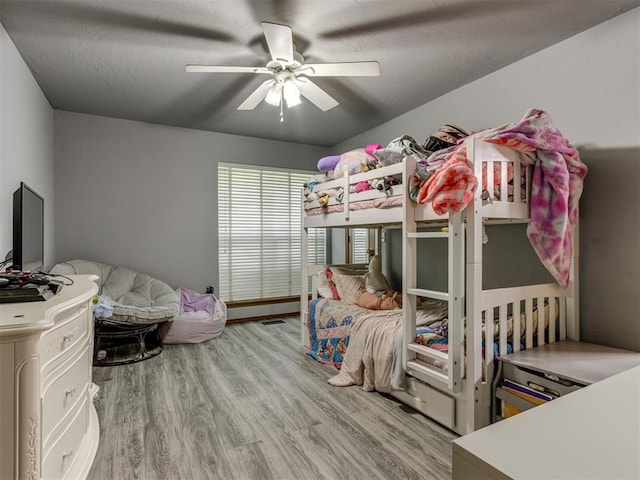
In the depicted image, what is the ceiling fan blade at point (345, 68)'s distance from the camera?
84.0 inches

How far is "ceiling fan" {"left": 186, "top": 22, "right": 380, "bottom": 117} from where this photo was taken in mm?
1973

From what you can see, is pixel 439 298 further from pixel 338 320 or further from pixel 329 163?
pixel 329 163

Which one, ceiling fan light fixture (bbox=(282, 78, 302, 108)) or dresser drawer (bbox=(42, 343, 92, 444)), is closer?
dresser drawer (bbox=(42, 343, 92, 444))

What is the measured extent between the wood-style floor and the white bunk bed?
21 cm

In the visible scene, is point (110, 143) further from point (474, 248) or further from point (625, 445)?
point (625, 445)

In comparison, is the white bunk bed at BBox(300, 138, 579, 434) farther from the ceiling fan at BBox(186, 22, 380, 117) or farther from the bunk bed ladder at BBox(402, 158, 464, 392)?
the ceiling fan at BBox(186, 22, 380, 117)

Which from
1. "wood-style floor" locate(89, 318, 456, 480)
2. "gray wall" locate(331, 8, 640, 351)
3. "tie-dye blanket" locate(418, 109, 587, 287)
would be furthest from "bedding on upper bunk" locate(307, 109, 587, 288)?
"wood-style floor" locate(89, 318, 456, 480)

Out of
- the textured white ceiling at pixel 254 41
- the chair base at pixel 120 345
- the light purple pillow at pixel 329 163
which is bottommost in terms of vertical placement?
the chair base at pixel 120 345

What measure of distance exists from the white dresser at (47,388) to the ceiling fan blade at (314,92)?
1854 millimetres

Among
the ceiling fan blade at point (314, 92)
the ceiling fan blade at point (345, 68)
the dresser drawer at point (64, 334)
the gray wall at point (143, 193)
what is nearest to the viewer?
the dresser drawer at point (64, 334)

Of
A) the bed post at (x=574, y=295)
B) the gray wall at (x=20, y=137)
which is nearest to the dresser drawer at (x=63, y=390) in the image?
the gray wall at (x=20, y=137)

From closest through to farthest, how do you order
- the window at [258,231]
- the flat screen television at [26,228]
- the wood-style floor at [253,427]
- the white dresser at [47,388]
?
1. the white dresser at [47,388]
2. the wood-style floor at [253,427]
3. the flat screen television at [26,228]
4. the window at [258,231]

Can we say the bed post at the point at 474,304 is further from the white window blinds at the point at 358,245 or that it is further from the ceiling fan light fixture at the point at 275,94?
the white window blinds at the point at 358,245

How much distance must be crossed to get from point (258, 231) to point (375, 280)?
196 centimetres
